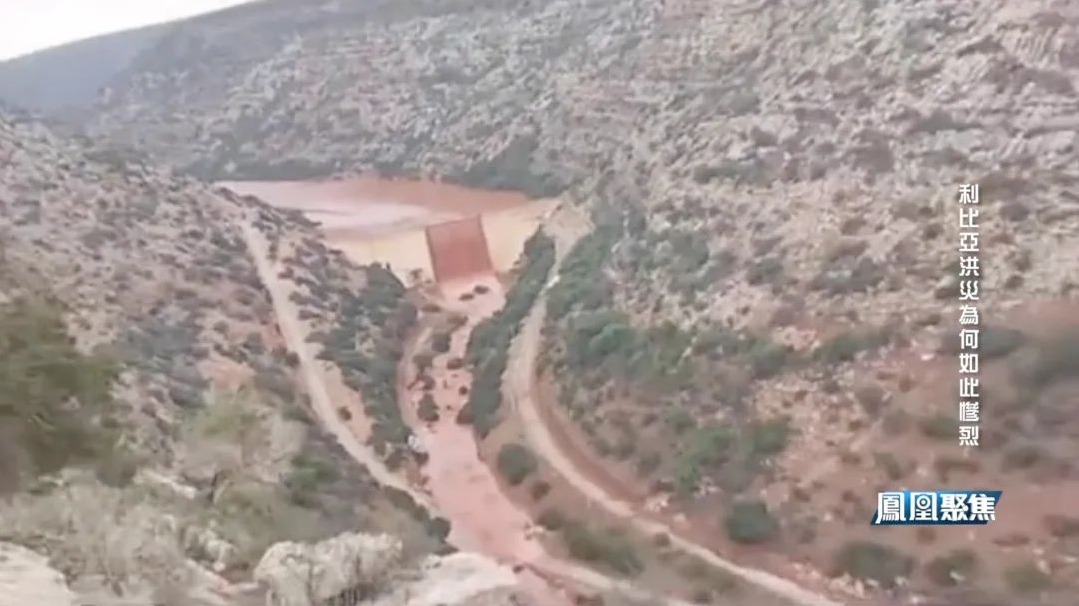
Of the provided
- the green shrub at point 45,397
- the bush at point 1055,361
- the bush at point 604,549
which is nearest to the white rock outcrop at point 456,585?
the bush at point 604,549

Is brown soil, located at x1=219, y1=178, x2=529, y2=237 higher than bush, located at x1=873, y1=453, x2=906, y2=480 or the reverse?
higher

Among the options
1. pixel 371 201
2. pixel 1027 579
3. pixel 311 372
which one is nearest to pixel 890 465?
pixel 1027 579

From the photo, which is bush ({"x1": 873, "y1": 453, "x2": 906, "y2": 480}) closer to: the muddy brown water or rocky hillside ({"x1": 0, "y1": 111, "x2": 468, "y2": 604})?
the muddy brown water

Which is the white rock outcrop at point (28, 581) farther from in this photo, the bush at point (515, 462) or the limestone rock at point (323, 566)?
the bush at point (515, 462)

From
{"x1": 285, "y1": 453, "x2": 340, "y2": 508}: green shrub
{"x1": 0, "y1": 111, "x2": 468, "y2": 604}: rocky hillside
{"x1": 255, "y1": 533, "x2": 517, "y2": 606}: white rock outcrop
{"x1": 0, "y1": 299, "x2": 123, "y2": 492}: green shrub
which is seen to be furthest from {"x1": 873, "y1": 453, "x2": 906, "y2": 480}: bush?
{"x1": 0, "y1": 299, "x2": 123, "y2": 492}: green shrub

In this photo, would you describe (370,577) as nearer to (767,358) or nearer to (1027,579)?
(767,358)

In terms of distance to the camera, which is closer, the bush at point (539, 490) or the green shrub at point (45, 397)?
the green shrub at point (45, 397)

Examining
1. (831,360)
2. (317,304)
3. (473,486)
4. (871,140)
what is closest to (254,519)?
(473,486)
